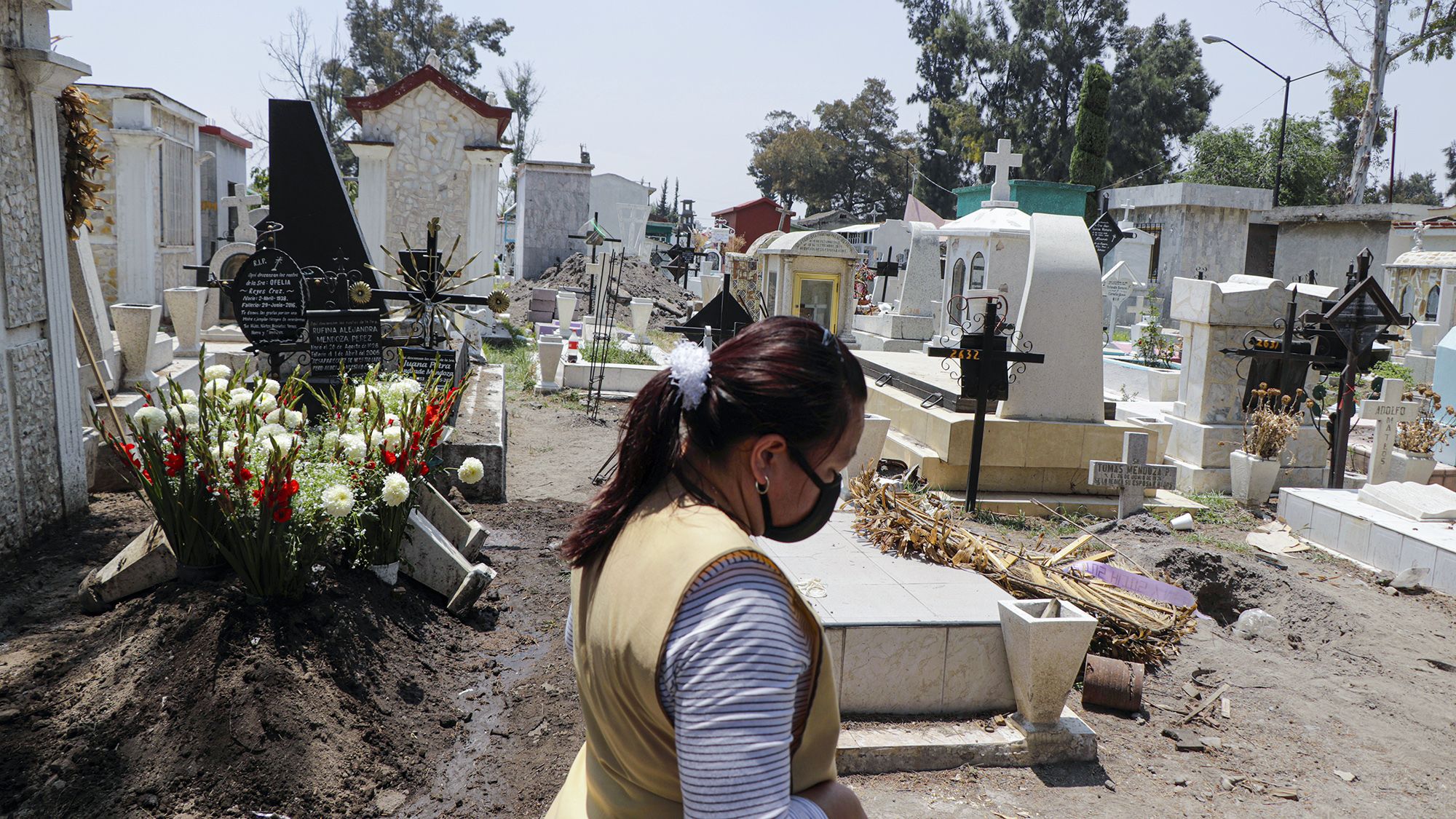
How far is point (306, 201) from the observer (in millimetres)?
8703

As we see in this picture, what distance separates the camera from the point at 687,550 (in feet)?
3.81

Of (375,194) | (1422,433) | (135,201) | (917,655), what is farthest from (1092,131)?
(917,655)

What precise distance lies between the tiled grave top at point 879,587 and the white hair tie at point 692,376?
2.72m

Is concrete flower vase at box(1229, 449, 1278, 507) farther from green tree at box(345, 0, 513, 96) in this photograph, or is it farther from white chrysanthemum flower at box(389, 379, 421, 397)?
green tree at box(345, 0, 513, 96)

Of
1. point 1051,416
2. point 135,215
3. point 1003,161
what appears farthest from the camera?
point 1003,161

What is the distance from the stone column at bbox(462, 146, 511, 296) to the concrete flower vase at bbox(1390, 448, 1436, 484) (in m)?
12.0

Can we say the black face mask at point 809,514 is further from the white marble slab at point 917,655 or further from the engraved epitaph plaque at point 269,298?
the engraved epitaph plaque at point 269,298

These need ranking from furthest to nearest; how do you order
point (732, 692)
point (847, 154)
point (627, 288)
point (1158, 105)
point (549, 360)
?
point (847, 154), point (1158, 105), point (627, 288), point (549, 360), point (732, 692)

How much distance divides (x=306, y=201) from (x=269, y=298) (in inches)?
77.4

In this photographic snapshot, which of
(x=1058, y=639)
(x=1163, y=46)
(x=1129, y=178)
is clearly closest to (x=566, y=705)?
(x=1058, y=639)

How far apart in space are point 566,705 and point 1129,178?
4323cm

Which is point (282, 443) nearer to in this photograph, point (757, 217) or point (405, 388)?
point (405, 388)

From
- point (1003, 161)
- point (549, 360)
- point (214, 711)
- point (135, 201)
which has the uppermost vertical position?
point (1003, 161)

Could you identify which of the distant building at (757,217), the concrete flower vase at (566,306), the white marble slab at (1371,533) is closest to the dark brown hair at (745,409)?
the white marble slab at (1371,533)
